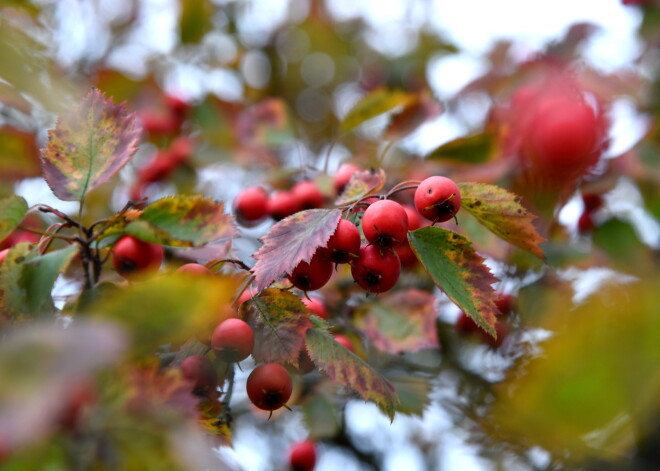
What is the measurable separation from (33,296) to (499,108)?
67.7 inches

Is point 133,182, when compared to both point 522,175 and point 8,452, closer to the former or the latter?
point 522,175

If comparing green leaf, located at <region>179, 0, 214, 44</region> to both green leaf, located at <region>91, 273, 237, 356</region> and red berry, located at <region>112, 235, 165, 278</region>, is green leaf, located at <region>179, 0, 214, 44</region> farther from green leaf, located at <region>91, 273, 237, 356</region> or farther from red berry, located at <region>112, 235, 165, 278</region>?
green leaf, located at <region>91, 273, 237, 356</region>

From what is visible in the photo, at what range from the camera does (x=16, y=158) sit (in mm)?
1742

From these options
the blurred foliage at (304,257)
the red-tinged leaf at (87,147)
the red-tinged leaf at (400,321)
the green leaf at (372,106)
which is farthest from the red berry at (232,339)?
the green leaf at (372,106)

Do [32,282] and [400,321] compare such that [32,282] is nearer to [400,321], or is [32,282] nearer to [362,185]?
[362,185]

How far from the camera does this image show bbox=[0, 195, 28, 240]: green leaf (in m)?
1.10

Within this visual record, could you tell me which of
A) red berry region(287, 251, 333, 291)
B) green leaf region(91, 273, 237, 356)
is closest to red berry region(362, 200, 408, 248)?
red berry region(287, 251, 333, 291)

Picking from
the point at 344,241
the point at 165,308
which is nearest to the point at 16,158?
the point at 344,241

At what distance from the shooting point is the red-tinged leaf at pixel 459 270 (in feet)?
3.68

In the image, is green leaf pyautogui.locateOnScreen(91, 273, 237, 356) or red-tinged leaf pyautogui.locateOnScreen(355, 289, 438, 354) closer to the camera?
green leaf pyautogui.locateOnScreen(91, 273, 237, 356)

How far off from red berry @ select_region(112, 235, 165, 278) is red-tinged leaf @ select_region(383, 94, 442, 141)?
1.21 meters

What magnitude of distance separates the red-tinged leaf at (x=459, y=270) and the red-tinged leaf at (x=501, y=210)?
0.11m

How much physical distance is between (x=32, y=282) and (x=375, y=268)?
2.01 ft

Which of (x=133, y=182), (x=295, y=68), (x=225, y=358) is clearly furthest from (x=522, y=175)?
(x=295, y=68)
